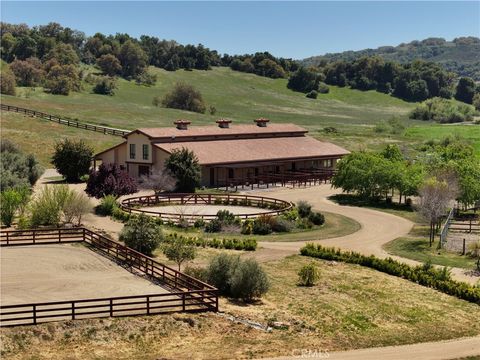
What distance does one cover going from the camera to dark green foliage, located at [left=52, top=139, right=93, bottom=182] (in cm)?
7075

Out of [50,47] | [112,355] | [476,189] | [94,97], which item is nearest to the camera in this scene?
[112,355]

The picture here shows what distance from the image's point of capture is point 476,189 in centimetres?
5756

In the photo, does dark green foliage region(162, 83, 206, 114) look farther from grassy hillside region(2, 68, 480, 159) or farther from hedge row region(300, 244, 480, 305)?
hedge row region(300, 244, 480, 305)

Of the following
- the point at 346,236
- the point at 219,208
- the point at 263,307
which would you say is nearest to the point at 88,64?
the point at 219,208

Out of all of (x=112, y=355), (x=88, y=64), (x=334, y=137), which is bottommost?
(x=112, y=355)

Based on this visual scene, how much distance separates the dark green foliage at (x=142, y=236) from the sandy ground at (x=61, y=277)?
2.19 meters

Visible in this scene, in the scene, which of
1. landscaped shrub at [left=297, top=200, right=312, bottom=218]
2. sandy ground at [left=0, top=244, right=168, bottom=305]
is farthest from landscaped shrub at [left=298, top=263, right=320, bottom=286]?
landscaped shrub at [left=297, top=200, right=312, bottom=218]

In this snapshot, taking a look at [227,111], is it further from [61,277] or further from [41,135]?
[61,277]

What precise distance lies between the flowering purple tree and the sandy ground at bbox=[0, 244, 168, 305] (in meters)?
19.4

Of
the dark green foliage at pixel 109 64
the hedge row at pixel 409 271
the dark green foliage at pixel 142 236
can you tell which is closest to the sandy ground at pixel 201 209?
the hedge row at pixel 409 271

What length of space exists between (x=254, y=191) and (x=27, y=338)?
44553 millimetres

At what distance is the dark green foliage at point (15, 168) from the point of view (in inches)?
2285

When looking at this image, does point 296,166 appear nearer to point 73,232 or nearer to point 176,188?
point 176,188

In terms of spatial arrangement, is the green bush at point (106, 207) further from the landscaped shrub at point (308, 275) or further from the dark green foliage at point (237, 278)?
the dark green foliage at point (237, 278)
